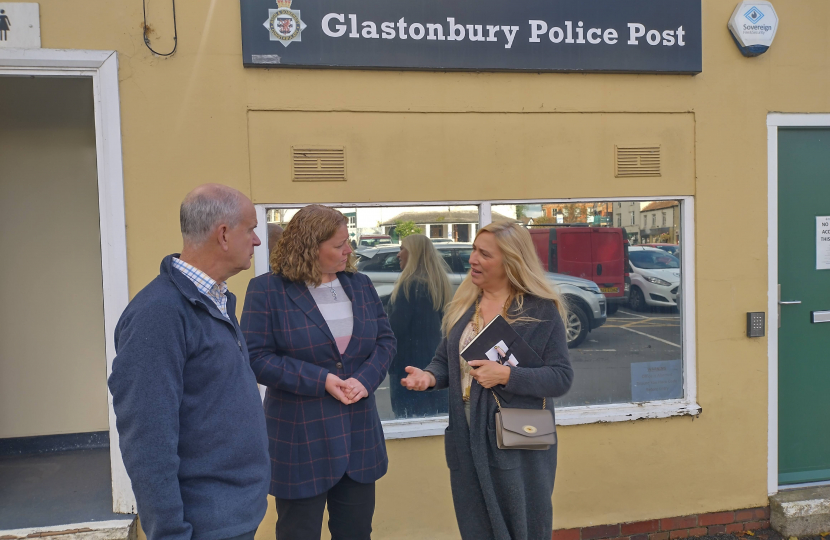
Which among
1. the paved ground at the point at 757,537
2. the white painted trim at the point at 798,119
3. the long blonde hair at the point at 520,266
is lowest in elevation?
the paved ground at the point at 757,537

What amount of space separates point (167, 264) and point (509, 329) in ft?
4.38

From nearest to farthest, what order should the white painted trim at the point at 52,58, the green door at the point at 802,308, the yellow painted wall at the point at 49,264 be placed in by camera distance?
1. the white painted trim at the point at 52,58
2. the green door at the point at 802,308
3. the yellow painted wall at the point at 49,264

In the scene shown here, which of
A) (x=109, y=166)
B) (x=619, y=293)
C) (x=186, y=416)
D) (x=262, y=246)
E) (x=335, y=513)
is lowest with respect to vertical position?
(x=335, y=513)

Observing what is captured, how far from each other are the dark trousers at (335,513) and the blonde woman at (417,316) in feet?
3.89

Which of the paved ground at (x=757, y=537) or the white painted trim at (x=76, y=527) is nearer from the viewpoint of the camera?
the white painted trim at (x=76, y=527)

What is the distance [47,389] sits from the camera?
15.5 ft

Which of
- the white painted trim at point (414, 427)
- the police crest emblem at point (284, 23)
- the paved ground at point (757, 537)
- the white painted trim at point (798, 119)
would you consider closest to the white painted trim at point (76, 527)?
the white painted trim at point (414, 427)

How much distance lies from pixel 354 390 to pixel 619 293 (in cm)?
221

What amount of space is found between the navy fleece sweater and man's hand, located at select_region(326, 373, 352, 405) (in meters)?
0.49

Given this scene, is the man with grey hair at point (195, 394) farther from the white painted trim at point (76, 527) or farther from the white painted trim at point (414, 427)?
the white painted trim at point (76, 527)

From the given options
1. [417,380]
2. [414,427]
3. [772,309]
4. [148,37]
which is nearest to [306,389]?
[417,380]

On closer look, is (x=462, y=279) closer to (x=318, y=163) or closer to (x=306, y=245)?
(x=318, y=163)

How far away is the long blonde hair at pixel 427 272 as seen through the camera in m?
3.76

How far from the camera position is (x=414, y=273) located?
149 inches
